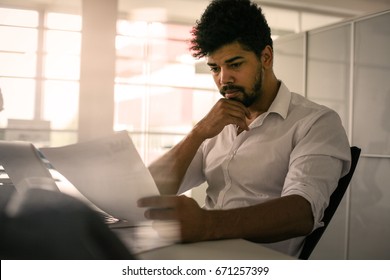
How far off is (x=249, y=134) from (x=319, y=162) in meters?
0.22

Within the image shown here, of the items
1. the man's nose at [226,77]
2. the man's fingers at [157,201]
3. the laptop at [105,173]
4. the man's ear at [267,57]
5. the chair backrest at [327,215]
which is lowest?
the chair backrest at [327,215]

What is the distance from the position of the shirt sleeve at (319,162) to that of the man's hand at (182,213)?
23cm

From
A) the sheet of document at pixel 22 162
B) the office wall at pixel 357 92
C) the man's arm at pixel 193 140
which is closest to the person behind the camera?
the sheet of document at pixel 22 162

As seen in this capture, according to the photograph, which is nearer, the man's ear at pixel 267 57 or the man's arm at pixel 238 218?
the man's arm at pixel 238 218

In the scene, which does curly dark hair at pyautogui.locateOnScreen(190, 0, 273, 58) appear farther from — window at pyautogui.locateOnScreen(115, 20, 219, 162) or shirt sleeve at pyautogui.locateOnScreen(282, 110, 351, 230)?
shirt sleeve at pyautogui.locateOnScreen(282, 110, 351, 230)

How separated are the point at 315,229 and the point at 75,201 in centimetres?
60

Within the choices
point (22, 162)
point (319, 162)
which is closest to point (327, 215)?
point (319, 162)

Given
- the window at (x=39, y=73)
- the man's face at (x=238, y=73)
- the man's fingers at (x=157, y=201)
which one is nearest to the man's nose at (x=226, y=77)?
the man's face at (x=238, y=73)

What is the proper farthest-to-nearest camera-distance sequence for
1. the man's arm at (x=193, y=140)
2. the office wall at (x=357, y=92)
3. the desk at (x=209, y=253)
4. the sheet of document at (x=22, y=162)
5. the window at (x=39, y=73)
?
the office wall at (x=357, y=92) → the man's arm at (x=193, y=140) → the window at (x=39, y=73) → the sheet of document at (x=22, y=162) → the desk at (x=209, y=253)

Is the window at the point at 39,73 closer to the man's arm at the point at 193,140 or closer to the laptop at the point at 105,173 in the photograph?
the laptop at the point at 105,173

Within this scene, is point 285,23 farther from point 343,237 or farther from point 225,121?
point 343,237

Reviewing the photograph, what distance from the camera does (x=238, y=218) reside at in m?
0.59

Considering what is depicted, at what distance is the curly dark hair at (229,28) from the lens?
0.91 meters

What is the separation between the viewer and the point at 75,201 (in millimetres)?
271
